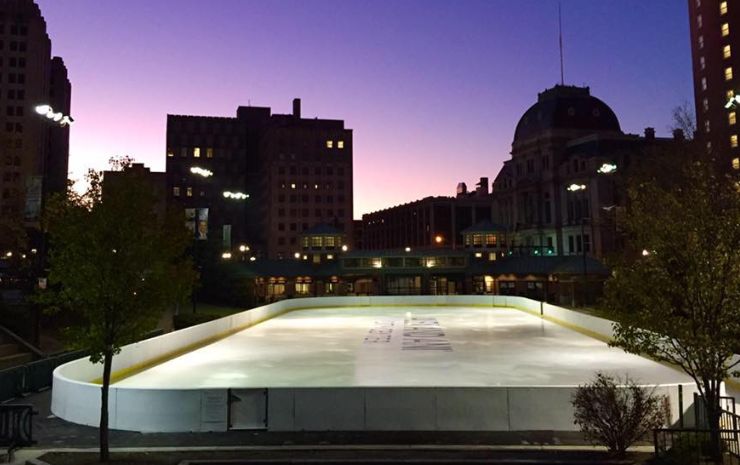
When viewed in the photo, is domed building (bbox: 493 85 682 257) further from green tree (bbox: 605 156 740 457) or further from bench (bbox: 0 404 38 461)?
bench (bbox: 0 404 38 461)

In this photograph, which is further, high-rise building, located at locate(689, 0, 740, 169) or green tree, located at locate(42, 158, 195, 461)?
high-rise building, located at locate(689, 0, 740, 169)

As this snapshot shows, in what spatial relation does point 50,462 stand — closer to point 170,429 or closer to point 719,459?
point 170,429

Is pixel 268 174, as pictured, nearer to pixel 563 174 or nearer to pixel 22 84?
pixel 22 84

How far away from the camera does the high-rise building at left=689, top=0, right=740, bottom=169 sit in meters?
83.9

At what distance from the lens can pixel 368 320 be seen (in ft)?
153

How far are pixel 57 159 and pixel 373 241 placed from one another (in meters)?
96.4

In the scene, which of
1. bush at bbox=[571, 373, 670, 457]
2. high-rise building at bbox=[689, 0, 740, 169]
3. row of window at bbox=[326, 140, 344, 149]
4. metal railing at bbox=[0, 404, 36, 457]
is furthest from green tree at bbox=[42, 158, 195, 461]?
row of window at bbox=[326, 140, 344, 149]

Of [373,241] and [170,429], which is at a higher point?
[373,241]

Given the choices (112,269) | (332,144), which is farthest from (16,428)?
(332,144)

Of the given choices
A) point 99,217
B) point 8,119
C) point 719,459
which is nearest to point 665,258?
point 719,459

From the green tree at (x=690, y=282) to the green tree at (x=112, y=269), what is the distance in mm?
9936

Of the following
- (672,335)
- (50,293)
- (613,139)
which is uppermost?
(613,139)

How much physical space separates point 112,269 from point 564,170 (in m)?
99.5

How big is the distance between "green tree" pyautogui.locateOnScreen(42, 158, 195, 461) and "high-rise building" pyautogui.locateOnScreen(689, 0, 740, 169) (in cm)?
8622
